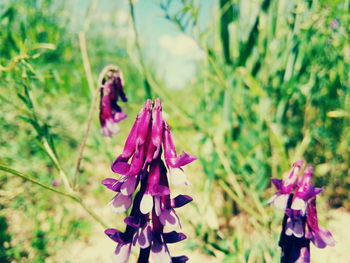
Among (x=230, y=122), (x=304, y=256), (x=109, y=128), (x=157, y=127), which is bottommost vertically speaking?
(x=304, y=256)

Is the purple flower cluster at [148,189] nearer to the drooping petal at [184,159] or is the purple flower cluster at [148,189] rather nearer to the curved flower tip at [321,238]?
the drooping petal at [184,159]

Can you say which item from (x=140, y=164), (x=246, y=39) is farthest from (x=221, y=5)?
(x=140, y=164)

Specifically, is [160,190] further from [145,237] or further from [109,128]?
[109,128]

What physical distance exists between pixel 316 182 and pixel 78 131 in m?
1.43

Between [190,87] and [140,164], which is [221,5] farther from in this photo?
[140,164]

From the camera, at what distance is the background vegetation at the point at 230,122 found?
123 centimetres

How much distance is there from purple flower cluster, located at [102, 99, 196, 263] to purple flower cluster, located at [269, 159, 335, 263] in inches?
9.8

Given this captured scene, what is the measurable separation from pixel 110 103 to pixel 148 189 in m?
0.62

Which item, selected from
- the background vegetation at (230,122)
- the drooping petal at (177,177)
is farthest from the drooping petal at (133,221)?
the background vegetation at (230,122)

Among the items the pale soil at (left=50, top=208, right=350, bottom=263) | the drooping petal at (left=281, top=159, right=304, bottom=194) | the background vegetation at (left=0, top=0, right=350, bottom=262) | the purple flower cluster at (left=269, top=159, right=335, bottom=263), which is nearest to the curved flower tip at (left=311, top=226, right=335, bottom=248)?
the purple flower cluster at (left=269, top=159, right=335, bottom=263)

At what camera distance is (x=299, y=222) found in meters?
0.71

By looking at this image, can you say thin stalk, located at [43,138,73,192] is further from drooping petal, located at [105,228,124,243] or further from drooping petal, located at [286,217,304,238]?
drooping petal, located at [286,217,304,238]

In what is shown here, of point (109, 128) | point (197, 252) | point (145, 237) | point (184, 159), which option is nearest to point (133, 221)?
point (145, 237)

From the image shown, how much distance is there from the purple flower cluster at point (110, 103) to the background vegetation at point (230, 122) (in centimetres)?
14
